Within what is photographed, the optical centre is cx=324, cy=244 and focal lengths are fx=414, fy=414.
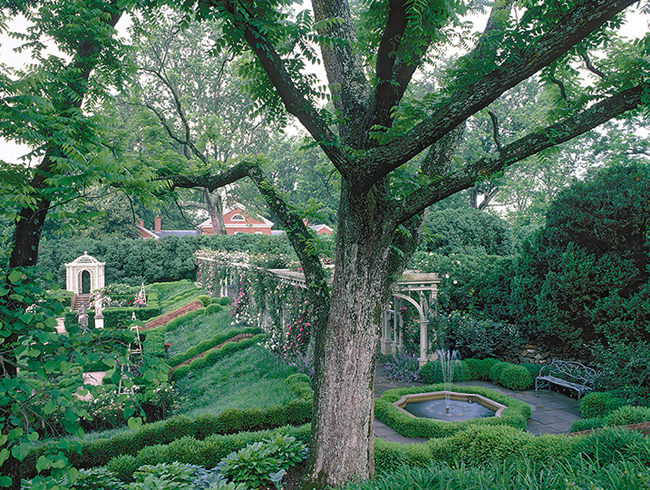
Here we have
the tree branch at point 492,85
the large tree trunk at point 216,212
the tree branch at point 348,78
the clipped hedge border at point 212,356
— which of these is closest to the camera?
the tree branch at point 492,85

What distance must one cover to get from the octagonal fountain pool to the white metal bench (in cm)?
166

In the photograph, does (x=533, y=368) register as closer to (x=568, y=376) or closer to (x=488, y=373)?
(x=568, y=376)

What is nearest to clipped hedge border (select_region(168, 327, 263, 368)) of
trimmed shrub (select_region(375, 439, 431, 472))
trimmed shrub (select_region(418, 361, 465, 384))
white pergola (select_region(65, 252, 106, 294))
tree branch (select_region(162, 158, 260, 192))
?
trimmed shrub (select_region(418, 361, 465, 384))

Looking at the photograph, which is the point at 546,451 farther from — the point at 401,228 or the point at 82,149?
the point at 82,149

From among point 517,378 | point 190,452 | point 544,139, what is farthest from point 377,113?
point 517,378

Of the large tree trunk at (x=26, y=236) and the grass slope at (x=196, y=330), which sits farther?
the grass slope at (x=196, y=330)

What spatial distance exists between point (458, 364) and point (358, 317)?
564cm

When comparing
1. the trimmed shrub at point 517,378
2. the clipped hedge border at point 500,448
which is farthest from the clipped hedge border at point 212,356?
the clipped hedge border at point 500,448

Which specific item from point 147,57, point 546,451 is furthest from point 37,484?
point 147,57

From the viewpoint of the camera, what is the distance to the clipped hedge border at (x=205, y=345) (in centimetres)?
1134

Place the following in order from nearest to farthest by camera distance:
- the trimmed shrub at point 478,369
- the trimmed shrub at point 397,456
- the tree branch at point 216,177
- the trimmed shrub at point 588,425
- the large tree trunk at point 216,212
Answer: the trimmed shrub at point 397,456
the tree branch at point 216,177
the trimmed shrub at point 588,425
the trimmed shrub at point 478,369
the large tree trunk at point 216,212

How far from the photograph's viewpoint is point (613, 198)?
7594 millimetres

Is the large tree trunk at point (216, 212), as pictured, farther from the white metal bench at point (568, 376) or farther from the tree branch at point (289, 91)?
the tree branch at point (289, 91)

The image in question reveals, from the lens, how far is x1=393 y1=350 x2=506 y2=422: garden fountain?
6573mm
